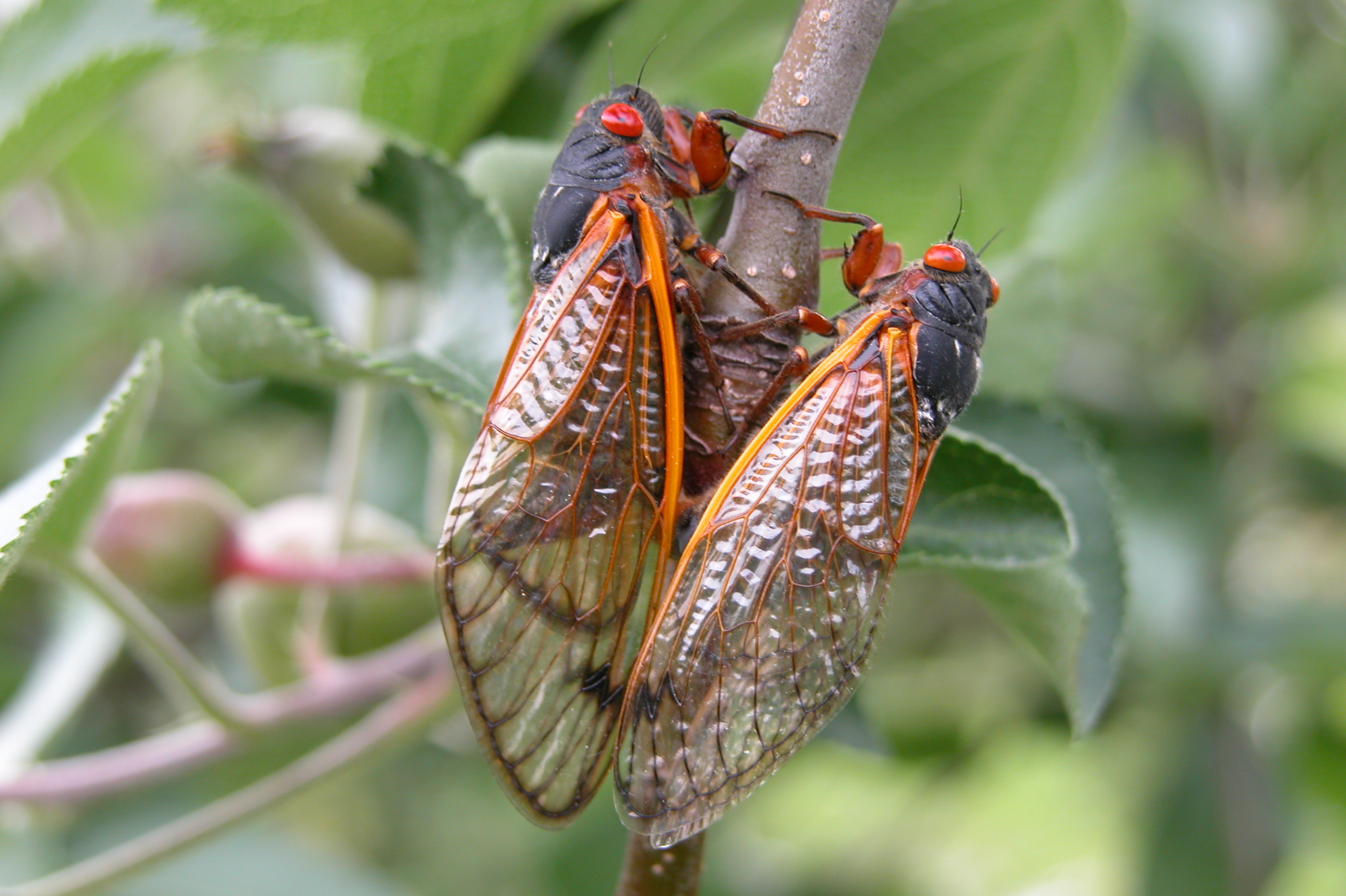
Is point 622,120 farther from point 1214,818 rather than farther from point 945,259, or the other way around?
A: point 1214,818

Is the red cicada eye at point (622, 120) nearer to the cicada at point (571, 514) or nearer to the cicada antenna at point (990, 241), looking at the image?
the cicada at point (571, 514)

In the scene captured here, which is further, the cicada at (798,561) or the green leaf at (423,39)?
the green leaf at (423,39)

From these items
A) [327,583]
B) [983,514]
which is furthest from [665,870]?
→ [327,583]

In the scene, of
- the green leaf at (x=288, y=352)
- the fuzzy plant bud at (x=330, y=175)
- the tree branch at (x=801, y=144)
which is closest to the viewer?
the tree branch at (x=801, y=144)

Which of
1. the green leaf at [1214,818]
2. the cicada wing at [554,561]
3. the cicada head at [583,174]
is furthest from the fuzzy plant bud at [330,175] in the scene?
the green leaf at [1214,818]

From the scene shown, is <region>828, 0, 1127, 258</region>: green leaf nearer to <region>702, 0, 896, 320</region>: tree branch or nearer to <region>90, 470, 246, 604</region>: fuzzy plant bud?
<region>702, 0, 896, 320</region>: tree branch
